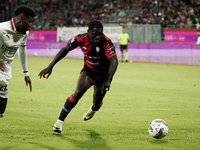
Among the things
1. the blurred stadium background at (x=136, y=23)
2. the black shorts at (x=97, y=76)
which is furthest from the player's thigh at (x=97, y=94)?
the blurred stadium background at (x=136, y=23)

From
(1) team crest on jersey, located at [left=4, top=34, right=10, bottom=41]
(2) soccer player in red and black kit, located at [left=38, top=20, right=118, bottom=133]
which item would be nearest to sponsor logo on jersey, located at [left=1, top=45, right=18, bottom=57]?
(1) team crest on jersey, located at [left=4, top=34, right=10, bottom=41]

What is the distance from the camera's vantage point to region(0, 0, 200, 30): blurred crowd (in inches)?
1077

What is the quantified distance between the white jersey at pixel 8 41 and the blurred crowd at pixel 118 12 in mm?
20857

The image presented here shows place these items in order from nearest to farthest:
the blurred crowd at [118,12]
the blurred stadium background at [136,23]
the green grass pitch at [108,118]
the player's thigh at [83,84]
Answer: the green grass pitch at [108,118], the player's thigh at [83,84], the blurred stadium background at [136,23], the blurred crowd at [118,12]

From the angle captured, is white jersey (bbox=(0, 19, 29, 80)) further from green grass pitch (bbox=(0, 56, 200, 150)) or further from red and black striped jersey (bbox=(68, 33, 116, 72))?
green grass pitch (bbox=(0, 56, 200, 150))

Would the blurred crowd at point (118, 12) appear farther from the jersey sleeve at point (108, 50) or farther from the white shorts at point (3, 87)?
the white shorts at point (3, 87)

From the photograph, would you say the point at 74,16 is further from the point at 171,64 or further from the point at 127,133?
the point at 127,133

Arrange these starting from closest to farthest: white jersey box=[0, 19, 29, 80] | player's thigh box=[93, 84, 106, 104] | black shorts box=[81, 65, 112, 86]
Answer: white jersey box=[0, 19, 29, 80]
black shorts box=[81, 65, 112, 86]
player's thigh box=[93, 84, 106, 104]

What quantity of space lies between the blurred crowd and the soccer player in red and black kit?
19.8 metres

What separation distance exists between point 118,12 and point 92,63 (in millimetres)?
27311

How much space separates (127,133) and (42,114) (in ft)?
7.53

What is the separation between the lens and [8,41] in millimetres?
5559

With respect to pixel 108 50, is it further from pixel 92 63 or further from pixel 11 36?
pixel 11 36

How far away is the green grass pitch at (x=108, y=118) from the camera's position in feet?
17.7
